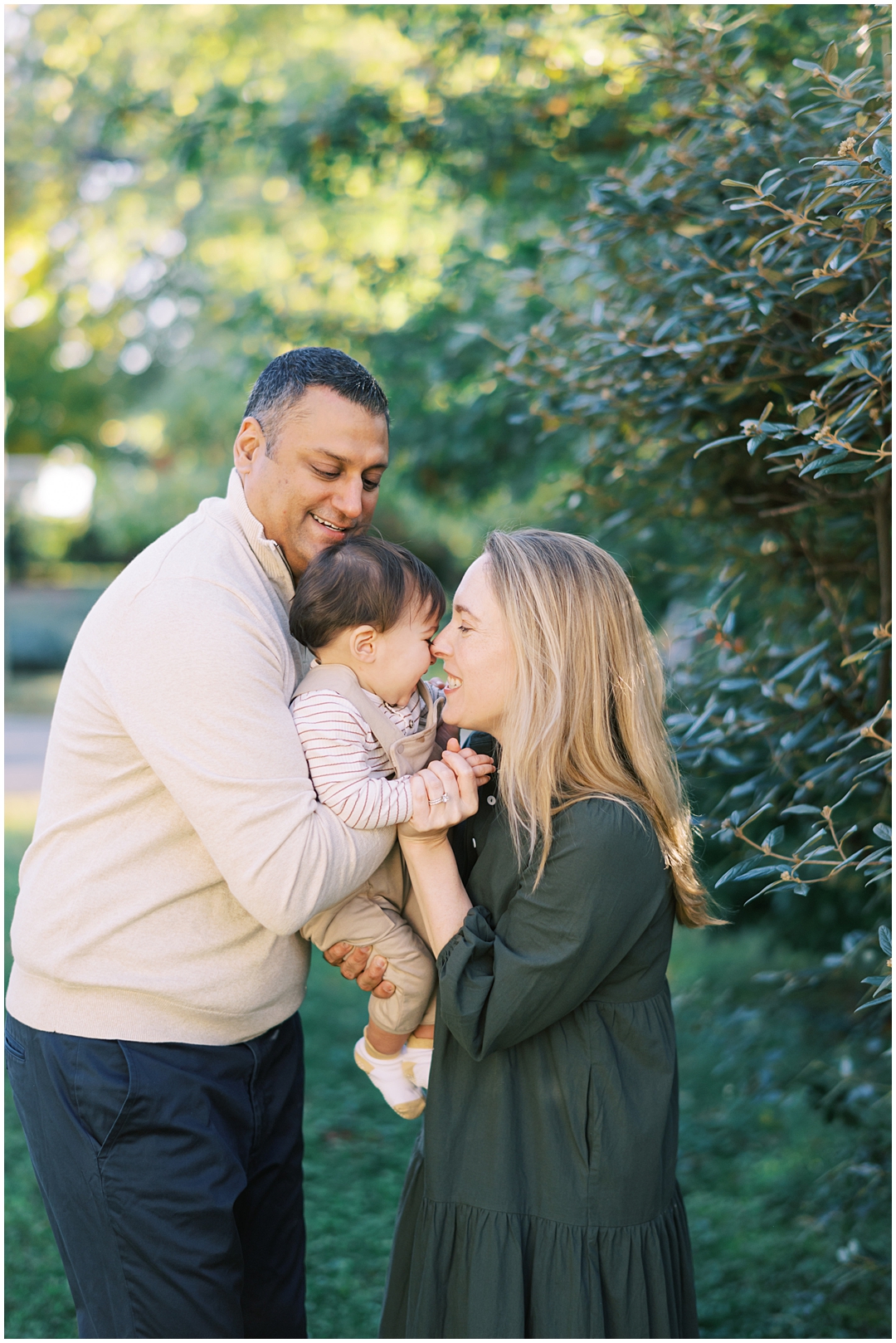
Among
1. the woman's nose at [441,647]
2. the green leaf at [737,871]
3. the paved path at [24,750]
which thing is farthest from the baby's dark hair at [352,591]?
the paved path at [24,750]

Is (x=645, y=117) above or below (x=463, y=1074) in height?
above

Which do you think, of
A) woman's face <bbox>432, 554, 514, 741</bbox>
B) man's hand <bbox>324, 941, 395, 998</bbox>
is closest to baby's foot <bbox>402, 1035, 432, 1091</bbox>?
man's hand <bbox>324, 941, 395, 998</bbox>

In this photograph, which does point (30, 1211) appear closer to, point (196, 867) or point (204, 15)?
point (196, 867)

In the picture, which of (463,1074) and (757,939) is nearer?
(463,1074)

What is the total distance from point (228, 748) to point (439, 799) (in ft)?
1.42

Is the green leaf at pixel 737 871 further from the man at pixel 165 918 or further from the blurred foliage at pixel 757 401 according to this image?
the man at pixel 165 918

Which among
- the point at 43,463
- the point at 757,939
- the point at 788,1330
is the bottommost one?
the point at 788,1330

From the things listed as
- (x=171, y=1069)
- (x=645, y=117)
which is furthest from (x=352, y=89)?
(x=171, y=1069)

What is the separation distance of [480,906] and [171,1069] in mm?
666

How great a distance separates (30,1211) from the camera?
442cm

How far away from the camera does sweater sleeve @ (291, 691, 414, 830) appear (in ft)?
7.10

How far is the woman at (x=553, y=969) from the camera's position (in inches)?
81.7

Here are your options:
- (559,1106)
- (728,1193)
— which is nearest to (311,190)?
(559,1106)

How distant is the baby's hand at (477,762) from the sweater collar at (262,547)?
0.49m
